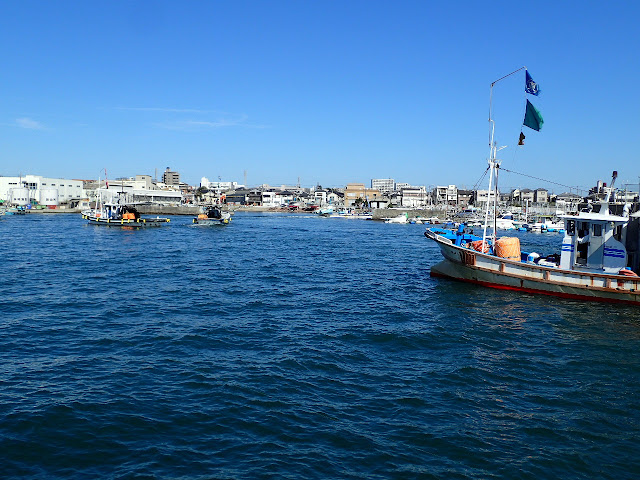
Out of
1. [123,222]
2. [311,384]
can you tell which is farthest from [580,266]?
[123,222]

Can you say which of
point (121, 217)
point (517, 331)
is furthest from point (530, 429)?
point (121, 217)

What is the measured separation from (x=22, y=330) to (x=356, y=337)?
543 inches

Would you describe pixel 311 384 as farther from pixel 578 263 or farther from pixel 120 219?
pixel 120 219

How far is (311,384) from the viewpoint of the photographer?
47.6 ft

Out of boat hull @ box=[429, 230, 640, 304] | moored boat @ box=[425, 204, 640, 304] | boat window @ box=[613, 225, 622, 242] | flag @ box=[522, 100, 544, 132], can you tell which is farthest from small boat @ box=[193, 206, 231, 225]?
boat window @ box=[613, 225, 622, 242]

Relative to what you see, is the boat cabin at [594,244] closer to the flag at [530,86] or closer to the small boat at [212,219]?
the flag at [530,86]

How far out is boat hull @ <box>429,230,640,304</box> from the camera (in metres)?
26.8

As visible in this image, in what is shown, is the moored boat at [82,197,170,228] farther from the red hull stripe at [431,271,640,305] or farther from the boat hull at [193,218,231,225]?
the red hull stripe at [431,271,640,305]

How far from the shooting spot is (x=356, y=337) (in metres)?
19.6

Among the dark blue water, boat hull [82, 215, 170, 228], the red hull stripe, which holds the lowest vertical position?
the dark blue water

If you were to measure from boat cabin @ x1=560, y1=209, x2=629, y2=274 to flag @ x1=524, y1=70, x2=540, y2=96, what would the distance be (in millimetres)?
7805

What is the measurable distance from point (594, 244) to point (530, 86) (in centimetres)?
1036

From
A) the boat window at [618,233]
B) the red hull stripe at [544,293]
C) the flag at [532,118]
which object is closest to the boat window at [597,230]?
the boat window at [618,233]

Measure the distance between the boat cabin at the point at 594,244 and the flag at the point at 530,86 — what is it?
780 cm
